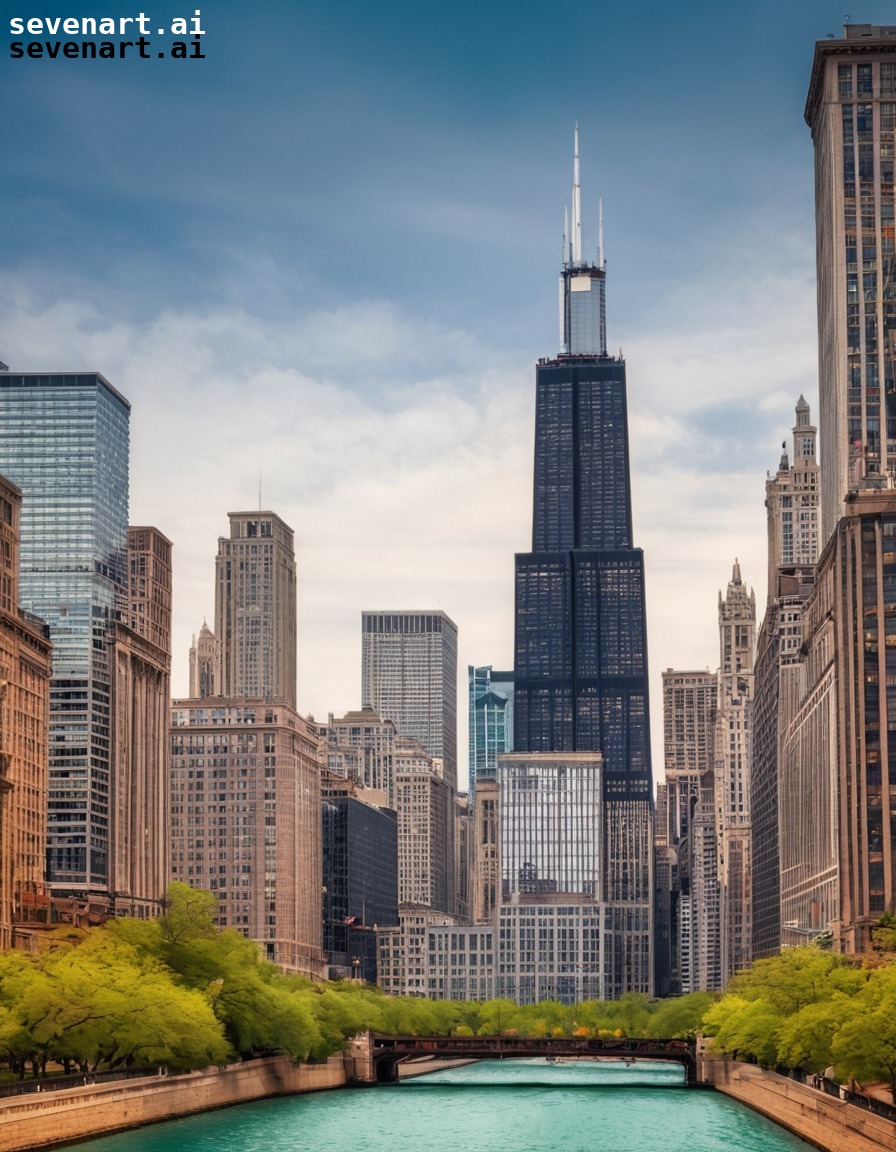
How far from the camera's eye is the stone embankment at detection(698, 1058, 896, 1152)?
112250mm

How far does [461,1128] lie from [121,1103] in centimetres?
3423

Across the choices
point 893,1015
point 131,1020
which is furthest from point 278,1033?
point 893,1015

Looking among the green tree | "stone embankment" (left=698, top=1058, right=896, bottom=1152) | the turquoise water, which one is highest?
the green tree

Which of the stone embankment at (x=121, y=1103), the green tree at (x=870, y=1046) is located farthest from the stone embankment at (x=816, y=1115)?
the stone embankment at (x=121, y=1103)

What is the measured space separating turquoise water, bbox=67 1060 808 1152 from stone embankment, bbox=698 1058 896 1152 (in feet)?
5.06

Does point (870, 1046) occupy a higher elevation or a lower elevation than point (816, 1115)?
higher

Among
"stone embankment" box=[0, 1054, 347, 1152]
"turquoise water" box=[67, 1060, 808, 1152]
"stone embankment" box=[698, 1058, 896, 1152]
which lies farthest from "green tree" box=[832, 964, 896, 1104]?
"stone embankment" box=[0, 1054, 347, 1152]

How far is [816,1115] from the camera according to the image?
13550 centimetres

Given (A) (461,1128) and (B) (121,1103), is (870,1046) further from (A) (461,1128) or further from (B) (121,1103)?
(B) (121,1103)

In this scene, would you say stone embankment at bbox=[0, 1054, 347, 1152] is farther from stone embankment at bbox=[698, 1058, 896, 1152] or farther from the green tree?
the green tree

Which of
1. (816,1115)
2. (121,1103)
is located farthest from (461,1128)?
(816,1115)

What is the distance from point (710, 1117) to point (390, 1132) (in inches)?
1223

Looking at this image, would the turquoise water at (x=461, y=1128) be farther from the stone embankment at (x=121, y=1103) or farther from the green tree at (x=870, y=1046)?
the green tree at (x=870, y=1046)

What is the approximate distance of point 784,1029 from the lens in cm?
15712
